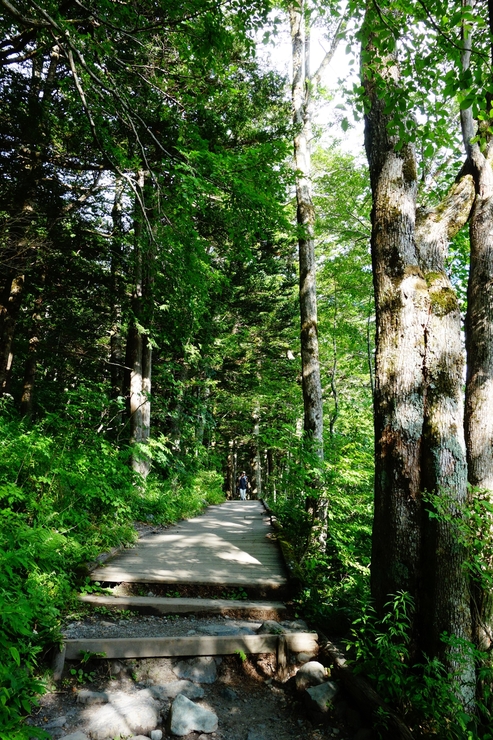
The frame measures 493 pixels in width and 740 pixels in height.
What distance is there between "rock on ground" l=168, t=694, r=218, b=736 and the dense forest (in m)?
1.05

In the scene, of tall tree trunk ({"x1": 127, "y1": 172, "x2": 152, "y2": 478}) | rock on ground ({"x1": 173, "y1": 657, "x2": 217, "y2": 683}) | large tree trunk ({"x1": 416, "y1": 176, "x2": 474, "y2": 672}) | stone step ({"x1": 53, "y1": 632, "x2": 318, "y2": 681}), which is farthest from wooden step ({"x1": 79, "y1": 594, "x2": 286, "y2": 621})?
tall tree trunk ({"x1": 127, "y1": 172, "x2": 152, "y2": 478})

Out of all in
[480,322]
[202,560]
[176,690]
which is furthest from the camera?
[202,560]

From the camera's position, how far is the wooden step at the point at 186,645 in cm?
351

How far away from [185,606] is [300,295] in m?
6.31

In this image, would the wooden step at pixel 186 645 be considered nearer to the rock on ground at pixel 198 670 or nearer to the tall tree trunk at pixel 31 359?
the rock on ground at pixel 198 670

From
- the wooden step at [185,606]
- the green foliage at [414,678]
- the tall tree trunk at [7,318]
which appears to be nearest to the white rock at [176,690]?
the wooden step at [185,606]

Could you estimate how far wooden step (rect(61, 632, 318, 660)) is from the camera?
3.51 m

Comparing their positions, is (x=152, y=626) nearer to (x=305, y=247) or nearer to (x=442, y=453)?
(x=442, y=453)

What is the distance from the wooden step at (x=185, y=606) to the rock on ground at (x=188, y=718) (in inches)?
56.7

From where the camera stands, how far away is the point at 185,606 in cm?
459

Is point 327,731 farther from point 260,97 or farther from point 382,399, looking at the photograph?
point 260,97

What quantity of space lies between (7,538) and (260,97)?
12.0m

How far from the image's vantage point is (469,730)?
2646mm

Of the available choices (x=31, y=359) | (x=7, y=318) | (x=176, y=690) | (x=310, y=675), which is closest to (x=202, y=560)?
(x=176, y=690)
